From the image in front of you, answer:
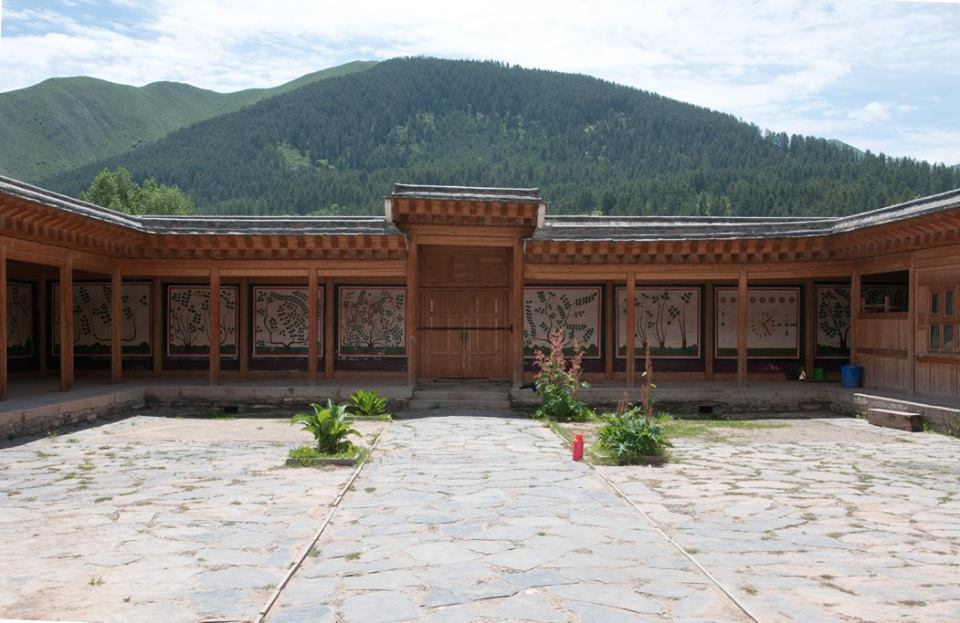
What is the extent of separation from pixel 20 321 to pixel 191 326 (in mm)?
3849

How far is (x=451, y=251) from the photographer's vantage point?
680 inches

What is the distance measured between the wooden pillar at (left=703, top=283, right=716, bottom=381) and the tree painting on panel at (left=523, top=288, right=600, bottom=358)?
2470 millimetres

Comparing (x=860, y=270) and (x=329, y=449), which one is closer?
(x=329, y=449)

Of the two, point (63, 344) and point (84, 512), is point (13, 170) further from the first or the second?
point (84, 512)

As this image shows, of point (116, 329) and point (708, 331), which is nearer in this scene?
point (116, 329)

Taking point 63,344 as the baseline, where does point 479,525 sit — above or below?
below

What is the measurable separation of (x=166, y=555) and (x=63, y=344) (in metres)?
10.2

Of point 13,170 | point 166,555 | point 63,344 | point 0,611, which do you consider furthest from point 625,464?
point 13,170

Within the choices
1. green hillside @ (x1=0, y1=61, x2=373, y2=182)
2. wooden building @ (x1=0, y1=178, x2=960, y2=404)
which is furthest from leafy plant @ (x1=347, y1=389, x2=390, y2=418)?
green hillside @ (x1=0, y1=61, x2=373, y2=182)

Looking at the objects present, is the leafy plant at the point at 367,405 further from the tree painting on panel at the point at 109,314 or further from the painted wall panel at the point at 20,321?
the painted wall panel at the point at 20,321

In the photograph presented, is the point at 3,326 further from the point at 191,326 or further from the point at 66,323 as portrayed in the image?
the point at 191,326

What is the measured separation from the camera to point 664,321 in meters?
17.5

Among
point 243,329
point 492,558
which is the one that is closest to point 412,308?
point 243,329

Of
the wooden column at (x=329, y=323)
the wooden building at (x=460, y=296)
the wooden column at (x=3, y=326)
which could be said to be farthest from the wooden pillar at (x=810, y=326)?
the wooden column at (x=3, y=326)
